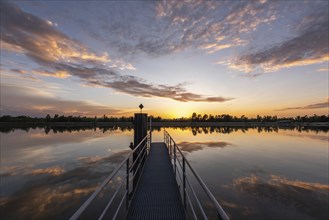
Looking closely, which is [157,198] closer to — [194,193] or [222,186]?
[194,193]

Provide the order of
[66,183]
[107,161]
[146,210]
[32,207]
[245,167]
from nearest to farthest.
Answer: [146,210] < [32,207] < [66,183] < [245,167] < [107,161]

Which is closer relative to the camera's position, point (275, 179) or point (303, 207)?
point (303, 207)

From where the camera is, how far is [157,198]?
5219mm

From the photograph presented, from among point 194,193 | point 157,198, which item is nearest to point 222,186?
point 157,198

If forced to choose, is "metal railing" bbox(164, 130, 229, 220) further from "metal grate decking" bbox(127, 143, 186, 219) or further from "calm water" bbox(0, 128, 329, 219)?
"calm water" bbox(0, 128, 329, 219)

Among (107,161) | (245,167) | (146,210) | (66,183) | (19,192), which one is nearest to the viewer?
(146,210)

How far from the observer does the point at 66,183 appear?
9.61 meters

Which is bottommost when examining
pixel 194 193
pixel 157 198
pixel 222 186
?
pixel 222 186

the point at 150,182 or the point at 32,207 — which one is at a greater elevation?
the point at 150,182

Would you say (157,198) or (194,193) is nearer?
(194,193)

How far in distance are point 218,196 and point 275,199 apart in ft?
7.15

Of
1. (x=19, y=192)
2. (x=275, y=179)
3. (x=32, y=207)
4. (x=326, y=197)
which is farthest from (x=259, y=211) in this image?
(x=19, y=192)

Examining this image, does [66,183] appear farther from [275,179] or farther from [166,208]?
[275,179]

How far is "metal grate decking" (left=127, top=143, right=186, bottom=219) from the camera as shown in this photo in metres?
4.34
